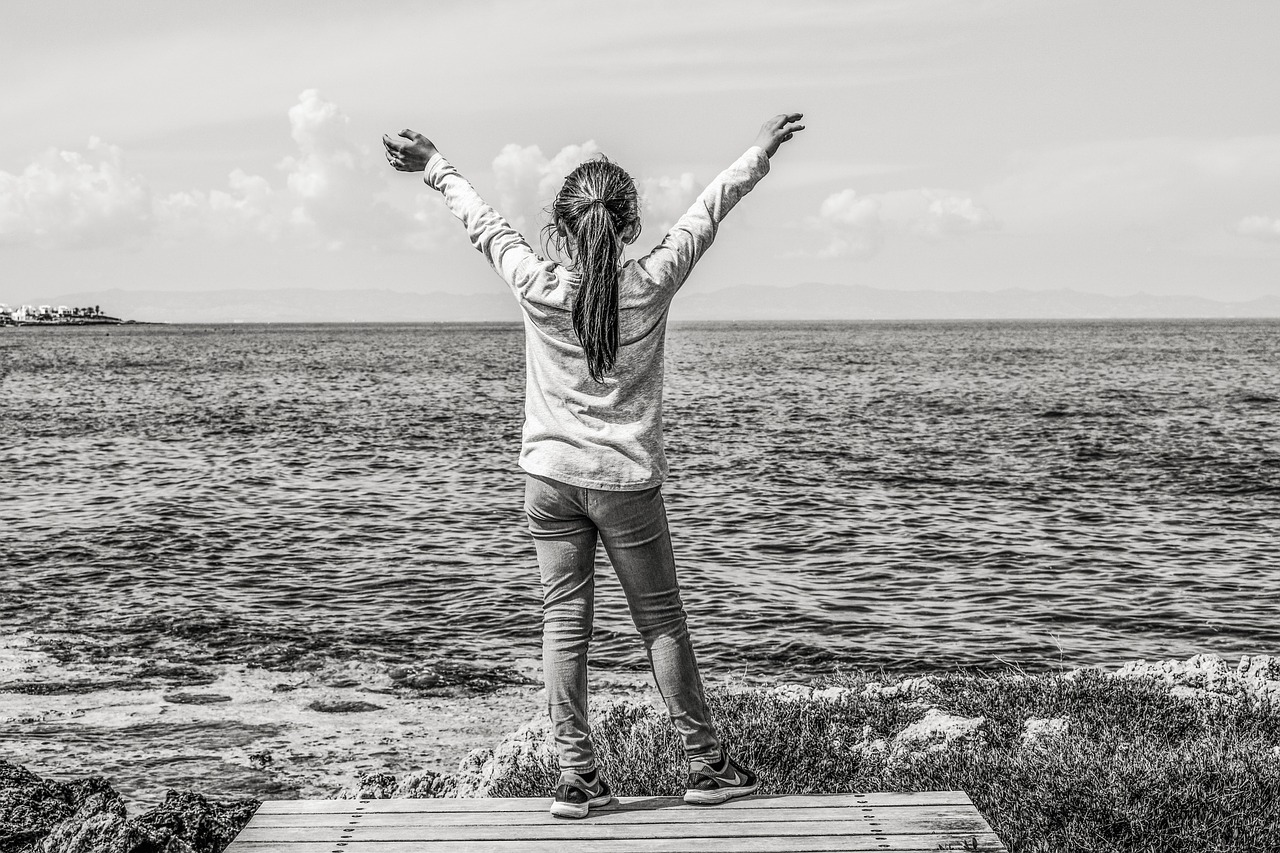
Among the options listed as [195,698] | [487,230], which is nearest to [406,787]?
[195,698]

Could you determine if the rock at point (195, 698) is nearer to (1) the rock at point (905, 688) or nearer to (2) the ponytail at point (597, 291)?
(1) the rock at point (905, 688)

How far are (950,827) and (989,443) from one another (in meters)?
30.5

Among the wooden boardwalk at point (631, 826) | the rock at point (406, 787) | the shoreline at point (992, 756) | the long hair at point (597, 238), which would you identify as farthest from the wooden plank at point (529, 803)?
the rock at point (406, 787)

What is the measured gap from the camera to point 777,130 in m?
5.41

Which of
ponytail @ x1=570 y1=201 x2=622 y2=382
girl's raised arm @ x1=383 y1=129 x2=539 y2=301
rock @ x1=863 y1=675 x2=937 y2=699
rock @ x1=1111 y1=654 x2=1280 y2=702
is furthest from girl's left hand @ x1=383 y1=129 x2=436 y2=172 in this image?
rock @ x1=1111 y1=654 x2=1280 y2=702

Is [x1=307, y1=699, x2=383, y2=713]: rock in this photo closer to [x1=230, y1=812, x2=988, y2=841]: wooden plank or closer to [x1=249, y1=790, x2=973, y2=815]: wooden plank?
[x1=249, y1=790, x2=973, y2=815]: wooden plank

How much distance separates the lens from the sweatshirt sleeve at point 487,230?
196 inches

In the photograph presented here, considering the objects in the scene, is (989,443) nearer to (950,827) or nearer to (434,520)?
(434,520)

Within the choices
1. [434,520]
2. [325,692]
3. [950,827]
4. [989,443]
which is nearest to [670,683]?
[950,827]

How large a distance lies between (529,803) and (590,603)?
3.06 ft

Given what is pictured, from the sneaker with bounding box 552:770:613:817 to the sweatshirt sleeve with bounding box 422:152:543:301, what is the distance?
212cm

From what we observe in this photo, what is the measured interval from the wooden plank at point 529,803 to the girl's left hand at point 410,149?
294 cm

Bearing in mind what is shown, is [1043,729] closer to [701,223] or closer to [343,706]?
[701,223]

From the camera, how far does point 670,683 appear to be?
5246 mm
